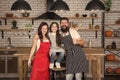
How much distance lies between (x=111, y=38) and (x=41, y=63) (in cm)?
371

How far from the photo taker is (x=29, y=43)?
962cm


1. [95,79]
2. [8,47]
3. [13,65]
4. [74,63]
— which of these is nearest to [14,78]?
[13,65]

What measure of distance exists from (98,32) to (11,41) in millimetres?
2791

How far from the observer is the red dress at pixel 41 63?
6398mm

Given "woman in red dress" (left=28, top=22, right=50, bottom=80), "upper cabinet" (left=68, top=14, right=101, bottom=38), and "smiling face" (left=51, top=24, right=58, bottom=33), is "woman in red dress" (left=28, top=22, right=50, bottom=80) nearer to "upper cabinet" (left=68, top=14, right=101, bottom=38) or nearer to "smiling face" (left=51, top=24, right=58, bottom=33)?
"smiling face" (left=51, top=24, right=58, bottom=33)

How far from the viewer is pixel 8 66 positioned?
8992 mm

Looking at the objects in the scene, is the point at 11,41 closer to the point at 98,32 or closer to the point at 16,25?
the point at 16,25

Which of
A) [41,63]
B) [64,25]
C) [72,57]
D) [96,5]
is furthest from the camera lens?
[96,5]

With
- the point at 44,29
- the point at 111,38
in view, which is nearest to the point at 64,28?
the point at 44,29

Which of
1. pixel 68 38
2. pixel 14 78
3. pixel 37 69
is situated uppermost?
pixel 68 38

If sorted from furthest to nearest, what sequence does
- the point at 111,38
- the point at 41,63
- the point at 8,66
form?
the point at 111,38
the point at 8,66
the point at 41,63

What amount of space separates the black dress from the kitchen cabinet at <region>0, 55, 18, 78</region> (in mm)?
3031

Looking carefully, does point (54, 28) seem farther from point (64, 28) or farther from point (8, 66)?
point (8, 66)

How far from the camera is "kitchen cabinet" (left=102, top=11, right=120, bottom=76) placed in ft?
30.5
